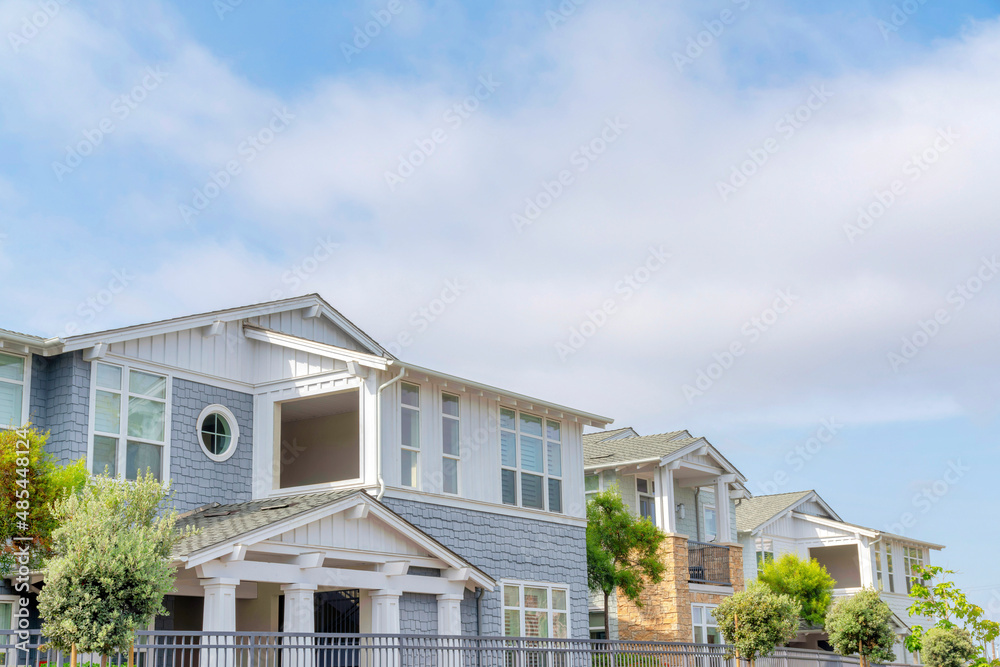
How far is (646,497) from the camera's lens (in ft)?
108

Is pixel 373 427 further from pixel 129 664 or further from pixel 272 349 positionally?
pixel 129 664

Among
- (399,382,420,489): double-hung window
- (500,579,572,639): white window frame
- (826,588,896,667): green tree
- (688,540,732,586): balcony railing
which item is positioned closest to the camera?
(399,382,420,489): double-hung window

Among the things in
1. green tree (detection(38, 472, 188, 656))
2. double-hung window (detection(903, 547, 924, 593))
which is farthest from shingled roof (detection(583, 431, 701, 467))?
double-hung window (detection(903, 547, 924, 593))

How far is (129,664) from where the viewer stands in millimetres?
11805

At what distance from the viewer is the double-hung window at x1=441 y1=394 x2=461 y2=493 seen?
21125mm

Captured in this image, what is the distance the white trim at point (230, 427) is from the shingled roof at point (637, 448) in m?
12.6

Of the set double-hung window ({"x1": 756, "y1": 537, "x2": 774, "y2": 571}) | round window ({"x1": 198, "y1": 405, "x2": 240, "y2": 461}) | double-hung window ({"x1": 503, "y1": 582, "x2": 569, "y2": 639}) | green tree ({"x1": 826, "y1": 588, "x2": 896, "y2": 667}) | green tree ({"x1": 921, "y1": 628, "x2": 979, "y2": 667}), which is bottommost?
green tree ({"x1": 921, "y1": 628, "x2": 979, "y2": 667})

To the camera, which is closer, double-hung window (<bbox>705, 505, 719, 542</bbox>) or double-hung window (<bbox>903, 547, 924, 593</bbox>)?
double-hung window (<bbox>705, 505, 719, 542</bbox>)

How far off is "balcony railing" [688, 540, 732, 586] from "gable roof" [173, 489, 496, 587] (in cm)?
1249

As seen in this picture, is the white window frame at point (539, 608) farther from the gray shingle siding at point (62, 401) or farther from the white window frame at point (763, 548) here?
the white window frame at point (763, 548)

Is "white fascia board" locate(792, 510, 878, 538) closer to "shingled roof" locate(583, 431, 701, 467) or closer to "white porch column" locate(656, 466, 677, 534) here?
"shingled roof" locate(583, 431, 701, 467)

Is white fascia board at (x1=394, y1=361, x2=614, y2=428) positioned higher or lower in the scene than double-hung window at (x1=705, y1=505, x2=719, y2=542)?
higher

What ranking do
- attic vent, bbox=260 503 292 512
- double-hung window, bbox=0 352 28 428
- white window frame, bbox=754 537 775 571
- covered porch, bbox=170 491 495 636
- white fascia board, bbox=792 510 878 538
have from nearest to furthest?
1. covered porch, bbox=170 491 495 636
2. double-hung window, bbox=0 352 28 428
3. attic vent, bbox=260 503 292 512
4. white window frame, bbox=754 537 775 571
5. white fascia board, bbox=792 510 878 538

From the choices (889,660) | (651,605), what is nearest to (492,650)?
(651,605)
